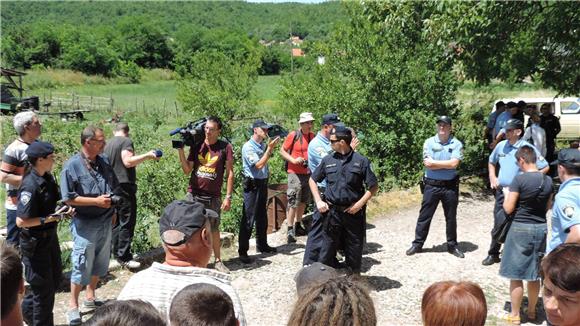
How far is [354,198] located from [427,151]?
1.76 m

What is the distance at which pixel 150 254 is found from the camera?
7.00 meters

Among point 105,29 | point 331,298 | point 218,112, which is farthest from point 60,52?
point 331,298

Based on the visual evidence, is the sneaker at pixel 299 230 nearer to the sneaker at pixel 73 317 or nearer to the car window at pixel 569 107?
the sneaker at pixel 73 317

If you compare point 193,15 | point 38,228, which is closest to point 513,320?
point 38,228

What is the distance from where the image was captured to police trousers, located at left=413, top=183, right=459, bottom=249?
276 inches

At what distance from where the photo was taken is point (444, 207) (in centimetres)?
711

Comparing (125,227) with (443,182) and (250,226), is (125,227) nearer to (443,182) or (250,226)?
(250,226)

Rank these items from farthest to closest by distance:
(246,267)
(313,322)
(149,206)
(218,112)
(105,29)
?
(105,29) → (218,112) → (149,206) → (246,267) → (313,322)

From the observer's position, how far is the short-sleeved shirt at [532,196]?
5211 millimetres

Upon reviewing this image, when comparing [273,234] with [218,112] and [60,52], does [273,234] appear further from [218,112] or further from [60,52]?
[60,52]

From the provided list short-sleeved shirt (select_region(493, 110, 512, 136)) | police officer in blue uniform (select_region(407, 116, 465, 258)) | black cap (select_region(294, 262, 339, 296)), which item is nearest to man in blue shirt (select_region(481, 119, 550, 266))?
police officer in blue uniform (select_region(407, 116, 465, 258))

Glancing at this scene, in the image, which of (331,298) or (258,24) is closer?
(331,298)

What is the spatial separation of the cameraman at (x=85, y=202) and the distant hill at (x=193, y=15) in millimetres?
85215

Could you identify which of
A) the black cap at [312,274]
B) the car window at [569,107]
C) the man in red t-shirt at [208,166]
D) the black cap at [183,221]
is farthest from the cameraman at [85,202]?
the car window at [569,107]
